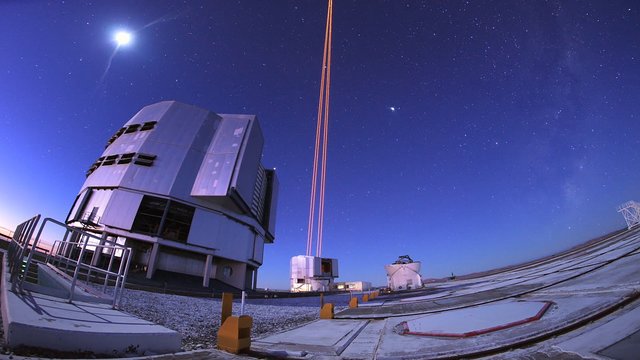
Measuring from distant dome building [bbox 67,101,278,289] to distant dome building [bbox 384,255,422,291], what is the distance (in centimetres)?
2259

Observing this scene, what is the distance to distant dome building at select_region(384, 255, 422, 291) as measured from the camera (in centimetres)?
3359

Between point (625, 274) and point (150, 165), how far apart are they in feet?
130

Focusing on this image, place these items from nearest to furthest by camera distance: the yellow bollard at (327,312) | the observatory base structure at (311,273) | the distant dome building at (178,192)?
1. the yellow bollard at (327,312)
2. the distant dome building at (178,192)
3. the observatory base structure at (311,273)

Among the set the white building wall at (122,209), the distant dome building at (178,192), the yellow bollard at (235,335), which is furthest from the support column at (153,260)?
the yellow bollard at (235,335)

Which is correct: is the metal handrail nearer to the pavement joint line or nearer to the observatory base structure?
the pavement joint line

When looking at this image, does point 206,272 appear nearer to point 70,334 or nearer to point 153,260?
point 153,260

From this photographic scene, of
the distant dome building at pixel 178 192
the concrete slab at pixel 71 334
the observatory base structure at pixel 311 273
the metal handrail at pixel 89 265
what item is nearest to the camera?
the concrete slab at pixel 71 334

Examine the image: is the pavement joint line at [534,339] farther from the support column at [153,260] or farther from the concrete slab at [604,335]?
the support column at [153,260]

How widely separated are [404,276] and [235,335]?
35.0 meters

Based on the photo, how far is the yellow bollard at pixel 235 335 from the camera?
142 inches

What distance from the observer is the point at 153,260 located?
29094 mm

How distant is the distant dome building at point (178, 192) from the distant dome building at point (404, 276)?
22.6 meters

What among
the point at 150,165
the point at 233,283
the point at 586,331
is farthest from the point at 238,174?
the point at 586,331

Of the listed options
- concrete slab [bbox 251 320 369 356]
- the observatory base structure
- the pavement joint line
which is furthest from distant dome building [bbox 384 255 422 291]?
the pavement joint line
